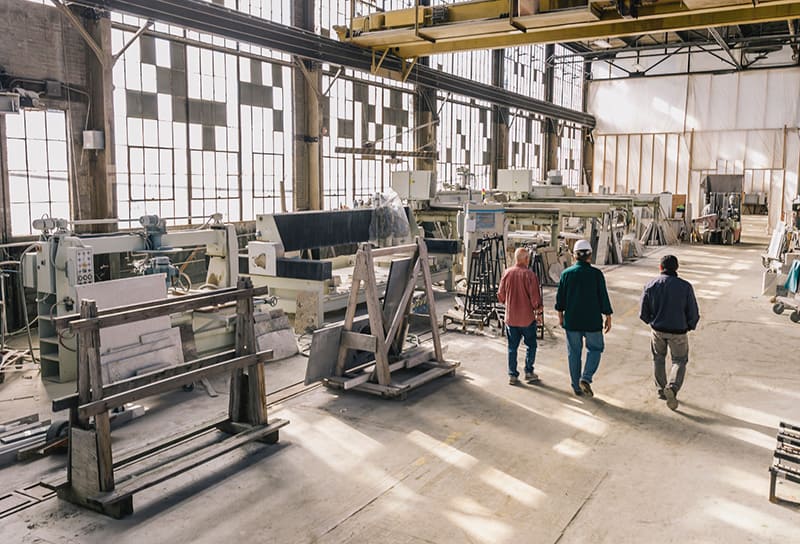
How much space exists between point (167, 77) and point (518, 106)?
48.5ft

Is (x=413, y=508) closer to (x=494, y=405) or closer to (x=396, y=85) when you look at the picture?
(x=494, y=405)

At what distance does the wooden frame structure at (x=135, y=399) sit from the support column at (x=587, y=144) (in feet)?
98.9

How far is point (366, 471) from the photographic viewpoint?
17.9ft

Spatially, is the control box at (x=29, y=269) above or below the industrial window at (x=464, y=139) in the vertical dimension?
below

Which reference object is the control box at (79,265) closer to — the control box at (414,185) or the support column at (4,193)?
the support column at (4,193)

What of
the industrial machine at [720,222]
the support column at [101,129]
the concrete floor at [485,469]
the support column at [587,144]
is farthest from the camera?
the support column at [587,144]

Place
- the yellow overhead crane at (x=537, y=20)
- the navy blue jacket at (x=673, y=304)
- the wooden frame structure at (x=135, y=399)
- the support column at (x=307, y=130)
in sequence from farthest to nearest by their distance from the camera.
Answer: the support column at (x=307, y=130) < the yellow overhead crane at (x=537, y=20) < the navy blue jacket at (x=673, y=304) < the wooden frame structure at (x=135, y=399)

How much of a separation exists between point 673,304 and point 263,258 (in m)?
5.81

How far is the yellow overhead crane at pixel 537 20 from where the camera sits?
11703mm

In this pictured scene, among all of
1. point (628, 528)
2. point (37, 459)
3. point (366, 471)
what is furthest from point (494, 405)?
point (37, 459)

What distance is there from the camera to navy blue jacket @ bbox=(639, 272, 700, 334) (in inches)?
269

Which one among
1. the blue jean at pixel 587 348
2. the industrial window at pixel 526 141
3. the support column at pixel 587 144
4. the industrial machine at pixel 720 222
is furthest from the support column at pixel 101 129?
the support column at pixel 587 144

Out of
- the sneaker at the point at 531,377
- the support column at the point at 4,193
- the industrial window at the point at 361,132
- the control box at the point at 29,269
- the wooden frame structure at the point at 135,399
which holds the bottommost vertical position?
the sneaker at the point at 531,377

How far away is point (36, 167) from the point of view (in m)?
10.6
